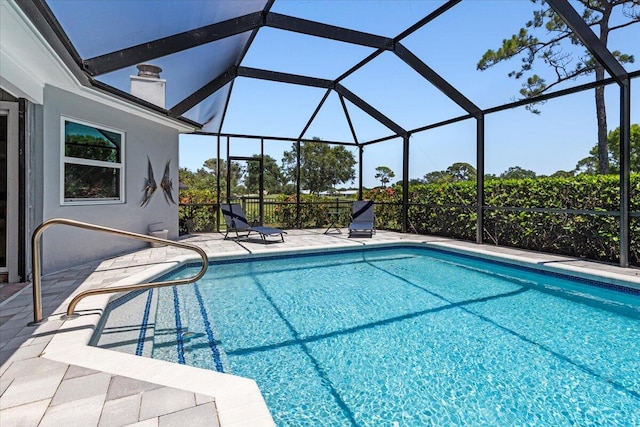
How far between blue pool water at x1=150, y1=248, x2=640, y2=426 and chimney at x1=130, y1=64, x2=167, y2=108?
3.53 m

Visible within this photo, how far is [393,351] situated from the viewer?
3.20 m

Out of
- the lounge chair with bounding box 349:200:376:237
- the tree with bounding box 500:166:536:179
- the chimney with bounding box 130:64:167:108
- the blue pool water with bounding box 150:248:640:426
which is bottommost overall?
the blue pool water with bounding box 150:248:640:426

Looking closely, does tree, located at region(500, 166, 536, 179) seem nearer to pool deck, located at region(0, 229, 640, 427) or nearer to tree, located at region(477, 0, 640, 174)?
tree, located at region(477, 0, 640, 174)

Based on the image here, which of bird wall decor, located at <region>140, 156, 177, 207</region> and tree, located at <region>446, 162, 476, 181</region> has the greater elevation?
tree, located at <region>446, 162, 476, 181</region>

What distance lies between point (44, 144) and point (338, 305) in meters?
4.70

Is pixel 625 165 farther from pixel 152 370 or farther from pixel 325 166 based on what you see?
pixel 325 166

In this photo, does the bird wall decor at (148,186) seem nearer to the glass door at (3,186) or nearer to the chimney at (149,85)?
the chimney at (149,85)

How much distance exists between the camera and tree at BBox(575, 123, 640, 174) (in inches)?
273

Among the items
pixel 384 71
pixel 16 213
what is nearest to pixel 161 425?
pixel 16 213

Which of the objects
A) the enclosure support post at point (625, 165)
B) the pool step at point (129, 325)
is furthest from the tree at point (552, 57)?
the pool step at point (129, 325)

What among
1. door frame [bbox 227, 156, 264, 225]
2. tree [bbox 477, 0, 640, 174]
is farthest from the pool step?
tree [bbox 477, 0, 640, 174]

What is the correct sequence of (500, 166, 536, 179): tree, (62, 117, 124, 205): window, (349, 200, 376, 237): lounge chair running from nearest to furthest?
(62, 117, 124, 205): window < (500, 166, 536, 179): tree < (349, 200, 376, 237): lounge chair

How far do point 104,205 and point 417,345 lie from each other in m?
5.80

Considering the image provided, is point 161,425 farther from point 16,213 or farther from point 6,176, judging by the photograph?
point 6,176
